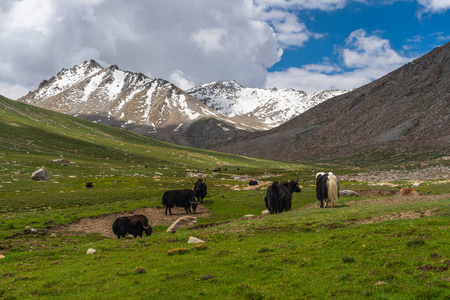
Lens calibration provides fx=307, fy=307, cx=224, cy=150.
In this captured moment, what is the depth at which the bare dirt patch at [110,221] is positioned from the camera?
24094 mm

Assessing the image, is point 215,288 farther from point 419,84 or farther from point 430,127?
point 419,84

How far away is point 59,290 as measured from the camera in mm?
10859

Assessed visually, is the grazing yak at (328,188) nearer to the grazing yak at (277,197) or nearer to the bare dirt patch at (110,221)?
the grazing yak at (277,197)

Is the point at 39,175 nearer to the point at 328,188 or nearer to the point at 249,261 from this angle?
the point at 328,188

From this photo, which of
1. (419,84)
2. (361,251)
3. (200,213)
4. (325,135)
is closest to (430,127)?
(419,84)

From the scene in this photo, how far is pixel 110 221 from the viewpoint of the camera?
27.8 metres

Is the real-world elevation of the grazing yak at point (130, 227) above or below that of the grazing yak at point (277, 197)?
below

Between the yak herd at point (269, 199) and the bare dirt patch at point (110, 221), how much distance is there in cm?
102

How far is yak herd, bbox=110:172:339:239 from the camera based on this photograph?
2203 cm

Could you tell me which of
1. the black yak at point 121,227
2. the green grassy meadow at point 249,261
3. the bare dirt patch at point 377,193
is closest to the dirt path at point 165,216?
the green grassy meadow at point 249,261

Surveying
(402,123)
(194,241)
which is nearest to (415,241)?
(194,241)

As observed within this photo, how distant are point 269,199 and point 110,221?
14.5 meters

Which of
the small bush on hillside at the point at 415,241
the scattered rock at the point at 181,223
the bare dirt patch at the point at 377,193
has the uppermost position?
the small bush on hillside at the point at 415,241

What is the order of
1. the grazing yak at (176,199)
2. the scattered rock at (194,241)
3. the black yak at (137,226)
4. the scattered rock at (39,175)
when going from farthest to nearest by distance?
the scattered rock at (39,175) → the grazing yak at (176,199) → the black yak at (137,226) → the scattered rock at (194,241)
